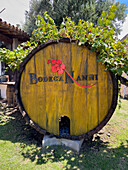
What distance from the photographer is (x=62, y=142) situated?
2393 millimetres

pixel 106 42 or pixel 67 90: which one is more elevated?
pixel 106 42

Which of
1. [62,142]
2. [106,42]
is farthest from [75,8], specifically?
[62,142]

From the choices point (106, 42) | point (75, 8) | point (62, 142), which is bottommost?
point (62, 142)

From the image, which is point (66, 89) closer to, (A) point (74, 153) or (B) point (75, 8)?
(A) point (74, 153)

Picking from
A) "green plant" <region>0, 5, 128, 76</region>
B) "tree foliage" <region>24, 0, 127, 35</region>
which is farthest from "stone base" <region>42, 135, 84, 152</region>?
"tree foliage" <region>24, 0, 127, 35</region>

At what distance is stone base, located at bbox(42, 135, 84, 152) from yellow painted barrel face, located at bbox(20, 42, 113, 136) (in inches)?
5.1

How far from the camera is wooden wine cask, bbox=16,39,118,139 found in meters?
2.26

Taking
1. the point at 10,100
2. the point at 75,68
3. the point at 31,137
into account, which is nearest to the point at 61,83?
the point at 75,68

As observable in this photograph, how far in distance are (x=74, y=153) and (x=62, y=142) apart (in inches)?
11.2

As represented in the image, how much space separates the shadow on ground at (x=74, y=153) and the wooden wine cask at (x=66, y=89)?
294mm

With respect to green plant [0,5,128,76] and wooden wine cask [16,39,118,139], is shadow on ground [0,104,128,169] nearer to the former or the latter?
wooden wine cask [16,39,118,139]

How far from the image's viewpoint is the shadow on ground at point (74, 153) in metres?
1.98

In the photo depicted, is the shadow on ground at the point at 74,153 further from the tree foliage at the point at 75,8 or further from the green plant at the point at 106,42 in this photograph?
the tree foliage at the point at 75,8

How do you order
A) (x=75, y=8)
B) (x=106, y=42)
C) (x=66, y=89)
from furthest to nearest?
1. (x=75, y=8)
2. (x=66, y=89)
3. (x=106, y=42)
